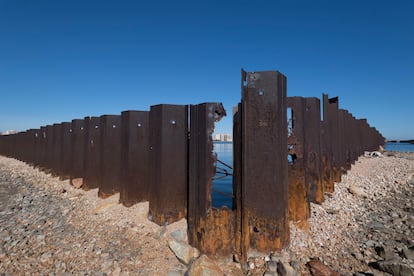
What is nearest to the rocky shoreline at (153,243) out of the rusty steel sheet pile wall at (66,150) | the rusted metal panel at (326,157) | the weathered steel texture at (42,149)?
the rusted metal panel at (326,157)

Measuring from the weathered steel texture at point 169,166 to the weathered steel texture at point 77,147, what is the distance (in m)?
3.97

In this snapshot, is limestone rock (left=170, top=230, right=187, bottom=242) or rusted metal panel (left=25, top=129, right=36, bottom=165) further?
rusted metal panel (left=25, top=129, right=36, bottom=165)

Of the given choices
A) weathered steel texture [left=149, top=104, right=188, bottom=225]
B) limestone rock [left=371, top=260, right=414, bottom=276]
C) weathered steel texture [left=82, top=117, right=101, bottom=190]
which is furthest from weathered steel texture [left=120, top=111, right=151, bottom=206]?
limestone rock [left=371, top=260, right=414, bottom=276]

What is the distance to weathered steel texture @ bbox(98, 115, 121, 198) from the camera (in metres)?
4.66

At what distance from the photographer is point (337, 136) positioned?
21.9 ft

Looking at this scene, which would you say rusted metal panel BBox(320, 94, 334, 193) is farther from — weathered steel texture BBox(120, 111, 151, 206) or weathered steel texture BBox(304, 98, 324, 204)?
weathered steel texture BBox(120, 111, 151, 206)

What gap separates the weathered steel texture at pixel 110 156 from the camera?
4.66 m

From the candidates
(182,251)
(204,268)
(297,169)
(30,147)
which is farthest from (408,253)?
(30,147)

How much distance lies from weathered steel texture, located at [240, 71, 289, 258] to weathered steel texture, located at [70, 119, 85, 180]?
17.5ft

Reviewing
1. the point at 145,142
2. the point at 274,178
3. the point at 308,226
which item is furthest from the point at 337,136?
the point at 145,142

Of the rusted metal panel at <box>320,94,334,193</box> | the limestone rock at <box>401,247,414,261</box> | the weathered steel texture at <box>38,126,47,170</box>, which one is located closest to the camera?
the limestone rock at <box>401,247,414,261</box>

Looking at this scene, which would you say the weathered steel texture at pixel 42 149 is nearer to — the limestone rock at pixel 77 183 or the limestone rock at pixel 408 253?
the limestone rock at pixel 77 183

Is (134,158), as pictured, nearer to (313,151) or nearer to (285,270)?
(285,270)

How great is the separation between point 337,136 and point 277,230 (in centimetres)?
523
